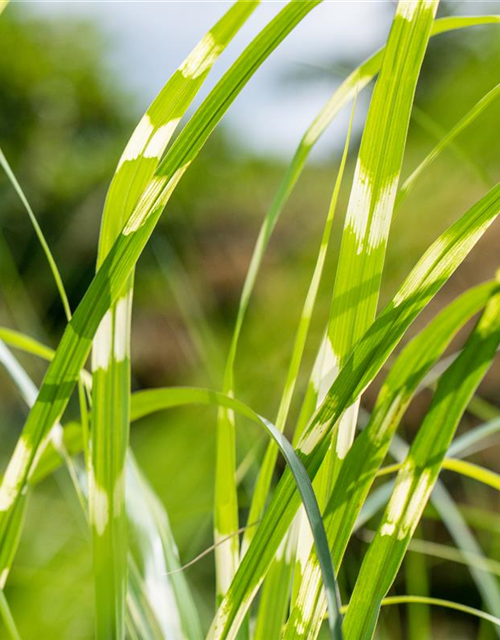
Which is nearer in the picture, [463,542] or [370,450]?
[370,450]

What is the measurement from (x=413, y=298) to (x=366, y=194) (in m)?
0.03

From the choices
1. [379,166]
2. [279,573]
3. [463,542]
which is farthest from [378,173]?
[463,542]

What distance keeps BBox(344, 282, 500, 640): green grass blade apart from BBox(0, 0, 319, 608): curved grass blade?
0.09 m

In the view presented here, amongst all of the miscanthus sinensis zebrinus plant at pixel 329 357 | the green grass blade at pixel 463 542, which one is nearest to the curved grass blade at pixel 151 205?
the miscanthus sinensis zebrinus plant at pixel 329 357

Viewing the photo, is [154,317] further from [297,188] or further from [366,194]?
[366,194]

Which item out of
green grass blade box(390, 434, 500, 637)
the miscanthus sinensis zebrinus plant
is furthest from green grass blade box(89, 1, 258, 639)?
green grass blade box(390, 434, 500, 637)

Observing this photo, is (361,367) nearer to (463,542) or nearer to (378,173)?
(378,173)

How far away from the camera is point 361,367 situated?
0.15m

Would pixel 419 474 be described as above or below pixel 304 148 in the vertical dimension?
below

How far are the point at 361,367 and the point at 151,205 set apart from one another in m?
0.06

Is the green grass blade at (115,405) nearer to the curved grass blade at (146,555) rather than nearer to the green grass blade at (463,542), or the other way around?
the curved grass blade at (146,555)

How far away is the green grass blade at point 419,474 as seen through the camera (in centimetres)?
16

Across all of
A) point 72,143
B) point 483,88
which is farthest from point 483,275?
point 72,143

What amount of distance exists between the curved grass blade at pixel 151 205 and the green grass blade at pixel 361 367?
6cm
